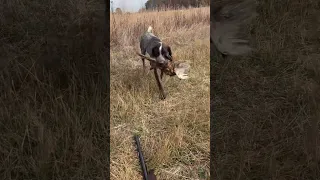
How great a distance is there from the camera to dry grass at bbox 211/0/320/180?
2.65 metres

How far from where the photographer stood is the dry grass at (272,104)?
265 cm

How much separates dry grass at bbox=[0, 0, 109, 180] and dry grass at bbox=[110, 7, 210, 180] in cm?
17

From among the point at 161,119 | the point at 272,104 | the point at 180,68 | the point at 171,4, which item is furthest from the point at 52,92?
the point at 171,4

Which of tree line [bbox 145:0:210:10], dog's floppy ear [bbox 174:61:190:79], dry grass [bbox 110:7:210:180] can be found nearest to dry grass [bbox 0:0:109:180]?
dry grass [bbox 110:7:210:180]

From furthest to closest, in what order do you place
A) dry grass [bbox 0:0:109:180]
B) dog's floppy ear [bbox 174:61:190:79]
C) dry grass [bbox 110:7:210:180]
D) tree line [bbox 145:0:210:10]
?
tree line [bbox 145:0:210:10] → dog's floppy ear [bbox 174:61:190:79] → dry grass [bbox 110:7:210:180] → dry grass [bbox 0:0:109:180]

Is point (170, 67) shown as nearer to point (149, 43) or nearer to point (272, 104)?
point (149, 43)

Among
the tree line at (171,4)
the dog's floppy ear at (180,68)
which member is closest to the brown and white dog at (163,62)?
the dog's floppy ear at (180,68)

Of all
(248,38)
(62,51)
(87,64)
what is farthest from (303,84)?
(62,51)

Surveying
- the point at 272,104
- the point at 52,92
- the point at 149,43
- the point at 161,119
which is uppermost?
the point at 149,43

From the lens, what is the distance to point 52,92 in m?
3.27

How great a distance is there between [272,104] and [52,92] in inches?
89.5

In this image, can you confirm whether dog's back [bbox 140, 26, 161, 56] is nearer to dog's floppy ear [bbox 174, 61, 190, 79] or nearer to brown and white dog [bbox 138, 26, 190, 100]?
brown and white dog [bbox 138, 26, 190, 100]

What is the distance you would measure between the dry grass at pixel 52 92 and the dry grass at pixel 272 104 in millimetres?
1151

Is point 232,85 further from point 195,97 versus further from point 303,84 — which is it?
point 303,84
